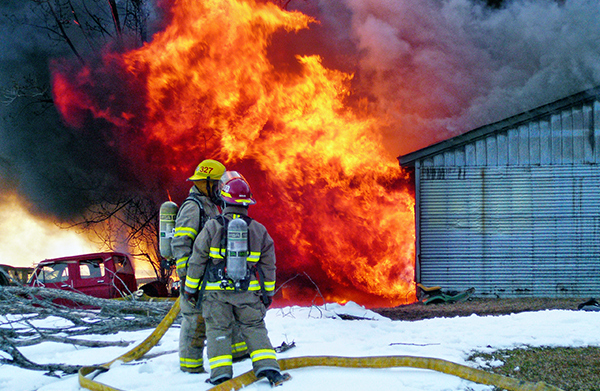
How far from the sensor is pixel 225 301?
4.29 m

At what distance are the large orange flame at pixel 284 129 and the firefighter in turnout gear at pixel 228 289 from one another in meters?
9.56

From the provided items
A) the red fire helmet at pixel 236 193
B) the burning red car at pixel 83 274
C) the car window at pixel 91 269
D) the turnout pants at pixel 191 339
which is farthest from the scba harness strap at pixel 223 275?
the car window at pixel 91 269

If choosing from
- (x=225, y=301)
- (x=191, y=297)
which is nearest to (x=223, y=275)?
(x=225, y=301)

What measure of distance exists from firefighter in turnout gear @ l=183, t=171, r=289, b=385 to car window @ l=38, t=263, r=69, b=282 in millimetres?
7610

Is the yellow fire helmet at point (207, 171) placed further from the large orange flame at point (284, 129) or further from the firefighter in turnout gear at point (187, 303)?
the large orange flame at point (284, 129)

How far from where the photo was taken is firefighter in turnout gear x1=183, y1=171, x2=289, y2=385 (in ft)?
13.6

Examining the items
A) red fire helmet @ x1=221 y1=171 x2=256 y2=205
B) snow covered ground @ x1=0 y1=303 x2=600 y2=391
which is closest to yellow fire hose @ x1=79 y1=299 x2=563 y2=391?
snow covered ground @ x1=0 y1=303 x2=600 y2=391

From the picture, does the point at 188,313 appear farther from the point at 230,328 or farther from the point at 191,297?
the point at 230,328

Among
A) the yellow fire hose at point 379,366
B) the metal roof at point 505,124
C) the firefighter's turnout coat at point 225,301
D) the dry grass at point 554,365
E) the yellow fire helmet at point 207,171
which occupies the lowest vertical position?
the dry grass at point 554,365

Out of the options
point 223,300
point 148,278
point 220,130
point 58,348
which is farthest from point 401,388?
point 148,278

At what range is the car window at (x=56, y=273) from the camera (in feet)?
35.0

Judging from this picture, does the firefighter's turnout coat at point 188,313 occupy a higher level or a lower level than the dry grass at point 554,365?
higher

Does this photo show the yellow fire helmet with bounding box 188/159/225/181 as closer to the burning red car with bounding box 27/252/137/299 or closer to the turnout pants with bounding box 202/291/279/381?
the turnout pants with bounding box 202/291/279/381

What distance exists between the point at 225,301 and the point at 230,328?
271 mm
